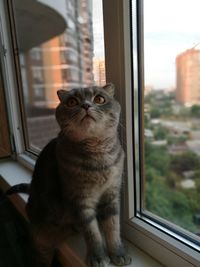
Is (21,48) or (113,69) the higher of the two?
(21,48)

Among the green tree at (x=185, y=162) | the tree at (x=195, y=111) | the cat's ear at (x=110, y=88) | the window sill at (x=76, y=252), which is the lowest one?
the window sill at (x=76, y=252)

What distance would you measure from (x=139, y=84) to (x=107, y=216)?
40cm

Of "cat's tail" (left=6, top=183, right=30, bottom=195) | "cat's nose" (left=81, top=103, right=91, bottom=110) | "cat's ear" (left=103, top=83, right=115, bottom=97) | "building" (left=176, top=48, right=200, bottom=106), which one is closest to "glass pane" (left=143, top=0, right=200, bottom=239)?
"building" (left=176, top=48, right=200, bottom=106)

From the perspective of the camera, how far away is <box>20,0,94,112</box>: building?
100 cm

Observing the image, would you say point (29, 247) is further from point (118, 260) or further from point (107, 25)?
point (107, 25)

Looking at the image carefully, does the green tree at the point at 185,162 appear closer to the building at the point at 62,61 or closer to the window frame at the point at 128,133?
the window frame at the point at 128,133

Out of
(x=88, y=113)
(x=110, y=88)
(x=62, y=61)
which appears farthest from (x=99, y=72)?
(x=62, y=61)

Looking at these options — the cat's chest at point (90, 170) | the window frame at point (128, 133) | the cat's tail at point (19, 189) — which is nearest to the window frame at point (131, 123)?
the window frame at point (128, 133)

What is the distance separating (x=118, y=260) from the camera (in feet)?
2.36

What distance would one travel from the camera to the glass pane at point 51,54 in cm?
96

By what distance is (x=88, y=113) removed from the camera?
2.03 ft

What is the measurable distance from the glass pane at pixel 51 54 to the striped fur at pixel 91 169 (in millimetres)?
202

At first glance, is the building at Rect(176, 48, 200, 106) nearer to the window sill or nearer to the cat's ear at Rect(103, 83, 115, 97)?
the cat's ear at Rect(103, 83, 115, 97)

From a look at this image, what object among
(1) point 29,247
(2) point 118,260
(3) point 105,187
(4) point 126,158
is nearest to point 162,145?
(4) point 126,158
